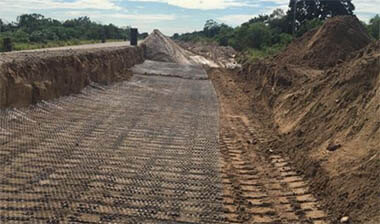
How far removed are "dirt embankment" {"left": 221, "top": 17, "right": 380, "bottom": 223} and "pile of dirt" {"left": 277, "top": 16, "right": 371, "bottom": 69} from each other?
2556 millimetres

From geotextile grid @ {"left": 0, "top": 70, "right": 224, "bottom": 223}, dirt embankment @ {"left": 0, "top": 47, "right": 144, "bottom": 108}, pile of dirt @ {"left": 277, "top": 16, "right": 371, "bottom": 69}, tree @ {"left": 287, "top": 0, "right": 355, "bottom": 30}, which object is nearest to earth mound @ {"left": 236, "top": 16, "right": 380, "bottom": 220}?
geotextile grid @ {"left": 0, "top": 70, "right": 224, "bottom": 223}

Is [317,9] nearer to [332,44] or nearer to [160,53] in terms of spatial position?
[160,53]

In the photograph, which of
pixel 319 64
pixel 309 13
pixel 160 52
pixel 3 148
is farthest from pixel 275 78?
pixel 309 13

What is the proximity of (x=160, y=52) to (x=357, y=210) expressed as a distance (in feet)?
93.7

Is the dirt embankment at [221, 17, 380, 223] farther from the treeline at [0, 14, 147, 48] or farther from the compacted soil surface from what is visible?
the treeline at [0, 14, 147, 48]

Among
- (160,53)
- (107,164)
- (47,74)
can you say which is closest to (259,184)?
(107,164)

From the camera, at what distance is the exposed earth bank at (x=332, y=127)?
6.01 meters

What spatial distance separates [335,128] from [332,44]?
37.5ft

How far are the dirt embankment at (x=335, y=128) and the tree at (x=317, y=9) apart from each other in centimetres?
2787

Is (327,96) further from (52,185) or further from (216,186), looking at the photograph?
(52,185)

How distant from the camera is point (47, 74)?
1209 cm

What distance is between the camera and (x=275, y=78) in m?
16.3

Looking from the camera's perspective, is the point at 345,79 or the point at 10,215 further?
the point at 345,79

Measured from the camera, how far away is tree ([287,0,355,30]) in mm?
41312
